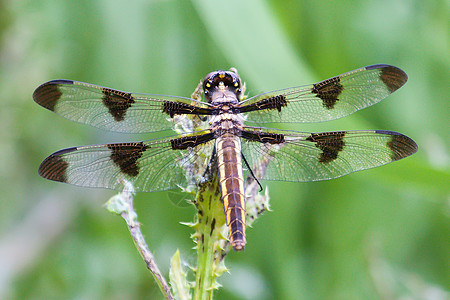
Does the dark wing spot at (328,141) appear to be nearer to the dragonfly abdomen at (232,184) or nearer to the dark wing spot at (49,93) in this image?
the dragonfly abdomen at (232,184)

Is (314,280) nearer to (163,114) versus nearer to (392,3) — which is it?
(163,114)

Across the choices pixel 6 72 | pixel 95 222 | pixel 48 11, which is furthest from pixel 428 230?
pixel 48 11

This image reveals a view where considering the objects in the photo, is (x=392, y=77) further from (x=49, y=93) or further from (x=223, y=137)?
(x=49, y=93)

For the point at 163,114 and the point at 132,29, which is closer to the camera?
the point at 163,114

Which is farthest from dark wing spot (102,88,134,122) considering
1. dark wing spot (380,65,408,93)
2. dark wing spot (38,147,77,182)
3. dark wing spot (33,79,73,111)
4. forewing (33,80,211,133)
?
dark wing spot (380,65,408,93)

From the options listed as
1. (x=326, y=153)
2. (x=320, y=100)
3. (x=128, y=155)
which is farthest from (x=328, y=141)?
(x=128, y=155)

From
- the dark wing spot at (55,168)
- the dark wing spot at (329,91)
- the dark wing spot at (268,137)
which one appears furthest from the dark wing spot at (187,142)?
the dark wing spot at (329,91)

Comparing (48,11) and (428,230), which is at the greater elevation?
(48,11)
